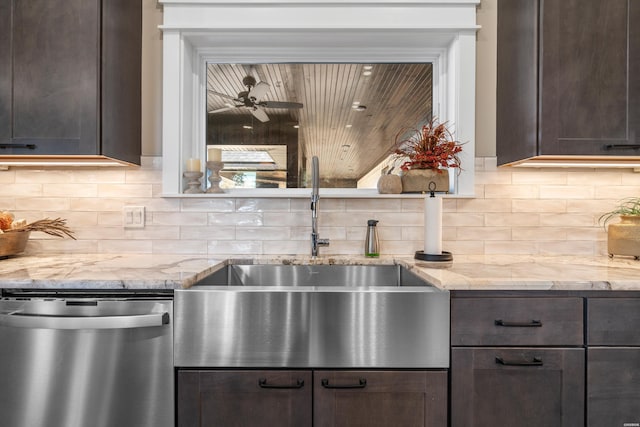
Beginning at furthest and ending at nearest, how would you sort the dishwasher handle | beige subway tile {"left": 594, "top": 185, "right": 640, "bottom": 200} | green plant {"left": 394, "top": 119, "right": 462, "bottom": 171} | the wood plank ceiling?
the wood plank ceiling, beige subway tile {"left": 594, "top": 185, "right": 640, "bottom": 200}, green plant {"left": 394, "top": 119, "right": 462, "bottom": 171}, the dishwasher handle

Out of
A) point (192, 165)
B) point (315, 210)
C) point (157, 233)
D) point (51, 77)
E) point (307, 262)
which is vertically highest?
point (51, 77)

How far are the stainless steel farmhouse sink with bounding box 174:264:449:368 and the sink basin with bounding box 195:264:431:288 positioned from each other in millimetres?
524

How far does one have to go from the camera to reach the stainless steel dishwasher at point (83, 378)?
1166 mm

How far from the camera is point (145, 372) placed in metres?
1.17

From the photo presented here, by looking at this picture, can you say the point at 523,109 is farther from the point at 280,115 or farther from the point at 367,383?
the point at 367,383

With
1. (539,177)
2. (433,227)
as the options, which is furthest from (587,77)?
(433,227)

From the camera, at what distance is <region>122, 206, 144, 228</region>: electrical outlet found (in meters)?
1.89

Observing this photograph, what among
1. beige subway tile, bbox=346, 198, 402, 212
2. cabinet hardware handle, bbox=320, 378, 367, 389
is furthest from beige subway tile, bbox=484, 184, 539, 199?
cabinet hardware handle, bbox=320, 378, 367, 389

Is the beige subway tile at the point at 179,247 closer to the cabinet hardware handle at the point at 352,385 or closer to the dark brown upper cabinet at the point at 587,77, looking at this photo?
the cabinet hardware handle at the point at 352,385

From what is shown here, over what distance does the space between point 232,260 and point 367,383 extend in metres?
0.87

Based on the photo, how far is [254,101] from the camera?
2.04m

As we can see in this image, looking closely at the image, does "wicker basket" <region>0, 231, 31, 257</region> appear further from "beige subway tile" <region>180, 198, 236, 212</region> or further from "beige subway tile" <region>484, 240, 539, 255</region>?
"beige subway tile" <region>484, 240, 539, 255</region>

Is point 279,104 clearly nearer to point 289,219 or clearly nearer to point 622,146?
point 289,219

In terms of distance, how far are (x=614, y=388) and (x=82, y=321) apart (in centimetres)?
162
